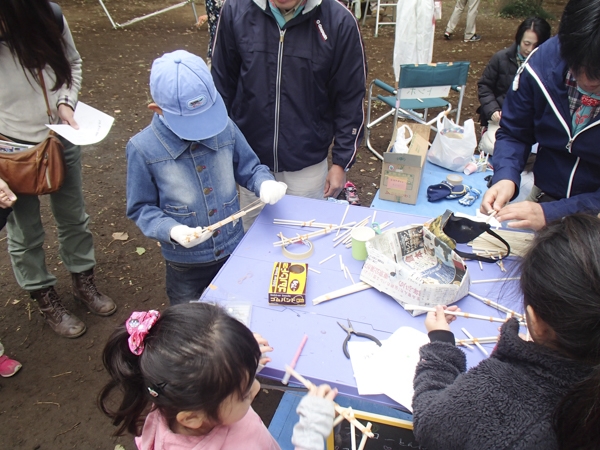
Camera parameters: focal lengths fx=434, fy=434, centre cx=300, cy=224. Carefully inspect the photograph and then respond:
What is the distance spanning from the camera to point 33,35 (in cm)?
231

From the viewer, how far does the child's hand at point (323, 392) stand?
1447 millimetres

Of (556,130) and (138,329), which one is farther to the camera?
(556,130)

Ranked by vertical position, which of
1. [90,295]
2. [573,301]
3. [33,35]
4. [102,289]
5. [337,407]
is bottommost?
[102,289]

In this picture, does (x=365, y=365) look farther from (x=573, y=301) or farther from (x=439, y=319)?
Answer: (x=573, y=301)

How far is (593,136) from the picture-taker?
1.93 metres

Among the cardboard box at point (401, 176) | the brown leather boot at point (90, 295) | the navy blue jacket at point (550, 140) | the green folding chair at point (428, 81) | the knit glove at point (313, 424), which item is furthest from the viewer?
the green folding chair at point (428, 81)

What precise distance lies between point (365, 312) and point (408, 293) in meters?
0.19

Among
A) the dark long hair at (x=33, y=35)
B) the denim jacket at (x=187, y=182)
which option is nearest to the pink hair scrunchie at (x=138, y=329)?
the denim jacket at (x=187, y=182)

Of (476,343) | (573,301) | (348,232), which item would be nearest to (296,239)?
(348,232)

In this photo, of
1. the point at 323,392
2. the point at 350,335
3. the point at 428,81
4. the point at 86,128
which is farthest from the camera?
the point at 428,81

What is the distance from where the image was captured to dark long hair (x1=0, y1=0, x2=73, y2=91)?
2207 mm

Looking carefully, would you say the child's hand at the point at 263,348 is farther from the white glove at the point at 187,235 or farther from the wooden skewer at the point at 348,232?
the wooden skewer at the point at 348,232

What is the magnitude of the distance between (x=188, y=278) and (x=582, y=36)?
206 centimetres

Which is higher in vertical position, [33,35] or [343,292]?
[33,35]
